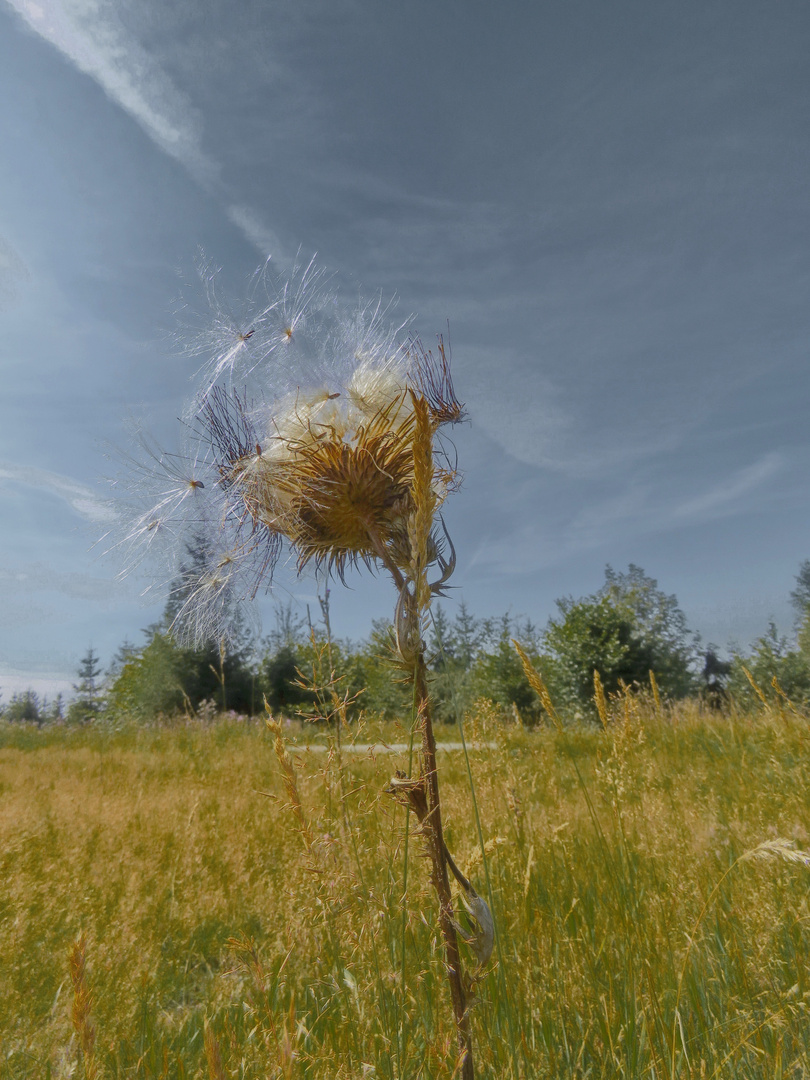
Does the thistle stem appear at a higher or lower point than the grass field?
higher

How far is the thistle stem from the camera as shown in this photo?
1.03 metres

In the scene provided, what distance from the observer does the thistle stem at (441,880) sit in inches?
40.5

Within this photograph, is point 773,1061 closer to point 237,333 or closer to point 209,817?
point 237,333

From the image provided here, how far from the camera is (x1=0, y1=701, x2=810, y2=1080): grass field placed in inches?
54.7

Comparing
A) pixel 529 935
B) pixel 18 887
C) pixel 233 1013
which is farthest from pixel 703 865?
pixel 18 887

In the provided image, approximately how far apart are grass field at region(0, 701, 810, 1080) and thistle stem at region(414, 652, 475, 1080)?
0.23 feet

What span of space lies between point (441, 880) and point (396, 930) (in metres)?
1.22

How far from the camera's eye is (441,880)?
1069 millimetres

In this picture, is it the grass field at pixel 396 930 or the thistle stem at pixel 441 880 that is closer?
the thistle stem at pixel 441 880

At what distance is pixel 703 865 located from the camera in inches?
101

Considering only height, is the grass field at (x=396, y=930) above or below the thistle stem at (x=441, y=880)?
below

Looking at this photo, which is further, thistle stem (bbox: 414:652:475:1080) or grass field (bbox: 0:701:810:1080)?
grass field (bbox: 0:701:810:1080)

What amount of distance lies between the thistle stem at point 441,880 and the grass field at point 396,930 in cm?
7

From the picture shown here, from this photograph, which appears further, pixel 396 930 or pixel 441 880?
pixel 396 930
